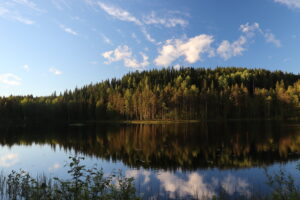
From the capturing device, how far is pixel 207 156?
30.6 meters

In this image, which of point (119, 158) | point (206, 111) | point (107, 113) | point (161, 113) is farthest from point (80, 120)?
point (119, 158)

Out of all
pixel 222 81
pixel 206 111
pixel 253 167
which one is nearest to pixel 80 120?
pixel 206 111

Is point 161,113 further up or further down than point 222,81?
further down

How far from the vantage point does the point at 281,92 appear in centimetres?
13012

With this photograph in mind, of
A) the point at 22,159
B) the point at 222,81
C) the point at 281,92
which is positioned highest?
the point at 222,81

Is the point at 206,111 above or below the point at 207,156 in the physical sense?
above

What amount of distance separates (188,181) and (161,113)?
115 metres

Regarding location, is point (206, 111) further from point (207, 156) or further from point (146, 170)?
point (146, 170)

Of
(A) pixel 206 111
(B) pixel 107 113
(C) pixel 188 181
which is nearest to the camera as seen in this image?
(C) pixel 188 181

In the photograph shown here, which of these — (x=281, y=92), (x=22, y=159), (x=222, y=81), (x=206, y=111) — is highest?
(x=222, y=81)

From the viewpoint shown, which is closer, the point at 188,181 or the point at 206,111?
the point at 188,181

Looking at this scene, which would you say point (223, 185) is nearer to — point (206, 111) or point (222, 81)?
point (206, 111)

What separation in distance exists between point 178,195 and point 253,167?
A: 1218cm

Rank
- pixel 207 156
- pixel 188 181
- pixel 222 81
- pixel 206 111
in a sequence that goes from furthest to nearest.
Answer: pixel 222 81 < pixel 206 111 < pixel 207 156 < pixel 188 181
